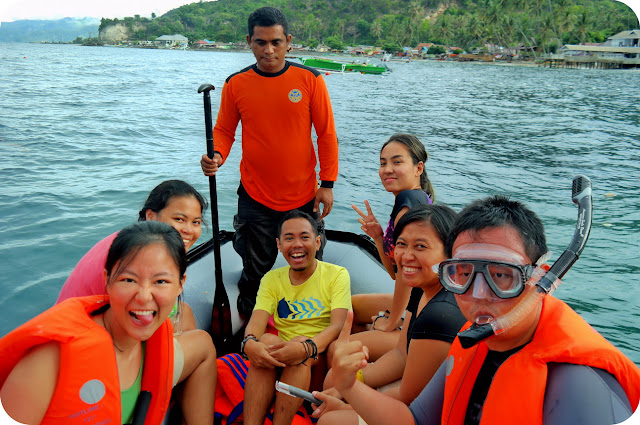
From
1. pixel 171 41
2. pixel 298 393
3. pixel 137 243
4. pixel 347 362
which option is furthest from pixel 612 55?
pixel 137 243

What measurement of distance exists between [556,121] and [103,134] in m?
14.0

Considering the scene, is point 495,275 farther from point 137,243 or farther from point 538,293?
point 137,243

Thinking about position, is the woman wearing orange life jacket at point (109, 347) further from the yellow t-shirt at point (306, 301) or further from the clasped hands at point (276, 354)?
the yellow t-shirt at point (306, 301)

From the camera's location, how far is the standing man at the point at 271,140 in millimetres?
3115

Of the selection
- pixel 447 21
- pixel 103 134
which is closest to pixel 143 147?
pixel 103 134

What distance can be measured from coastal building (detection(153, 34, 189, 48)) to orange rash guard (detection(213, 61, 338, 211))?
217ft

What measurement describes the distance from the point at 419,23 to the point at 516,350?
93.5m

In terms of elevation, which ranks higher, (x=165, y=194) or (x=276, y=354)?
(x=165, y=194)

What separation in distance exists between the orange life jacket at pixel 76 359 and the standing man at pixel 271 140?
1.55 metres

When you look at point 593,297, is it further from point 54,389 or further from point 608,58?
point 608,58

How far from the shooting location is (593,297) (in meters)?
5.53

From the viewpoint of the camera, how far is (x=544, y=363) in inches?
49.4

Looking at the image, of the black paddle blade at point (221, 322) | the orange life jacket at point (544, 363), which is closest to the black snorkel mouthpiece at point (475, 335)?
the orange life jacket at point (544, 363)

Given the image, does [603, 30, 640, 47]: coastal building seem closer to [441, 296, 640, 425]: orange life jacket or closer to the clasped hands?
the clasped hands
